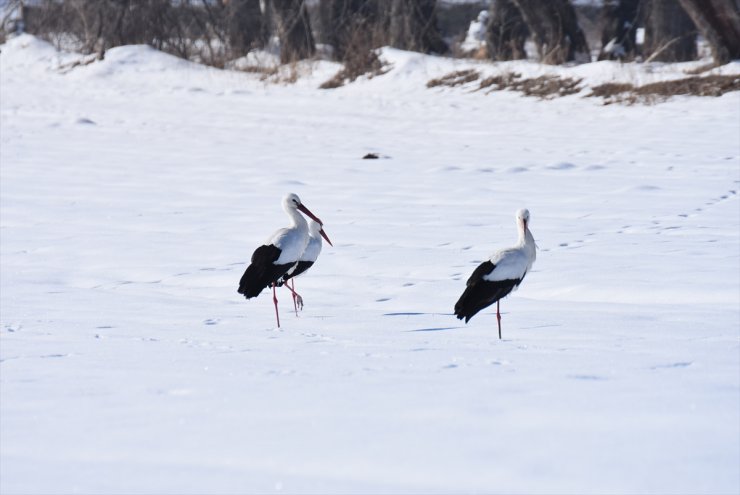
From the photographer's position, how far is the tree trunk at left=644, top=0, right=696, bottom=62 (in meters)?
22.2

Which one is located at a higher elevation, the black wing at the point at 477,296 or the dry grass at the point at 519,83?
the black wing at the point at 477,296

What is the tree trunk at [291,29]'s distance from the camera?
26578mm

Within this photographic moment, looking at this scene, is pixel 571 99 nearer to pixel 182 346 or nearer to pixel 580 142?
pixel 580 142

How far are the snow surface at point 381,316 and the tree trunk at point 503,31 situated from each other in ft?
23.5

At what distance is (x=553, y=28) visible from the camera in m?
23.0

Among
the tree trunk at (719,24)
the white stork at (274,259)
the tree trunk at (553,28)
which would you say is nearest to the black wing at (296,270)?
the white stork at (274,259)

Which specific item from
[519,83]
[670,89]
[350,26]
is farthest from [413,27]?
[670,89]

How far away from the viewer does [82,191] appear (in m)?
12.9

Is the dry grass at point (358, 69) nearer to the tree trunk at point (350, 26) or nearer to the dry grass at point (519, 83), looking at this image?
the tree trunk at point (350, 26)

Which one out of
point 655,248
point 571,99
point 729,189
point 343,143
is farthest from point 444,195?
point 571,99

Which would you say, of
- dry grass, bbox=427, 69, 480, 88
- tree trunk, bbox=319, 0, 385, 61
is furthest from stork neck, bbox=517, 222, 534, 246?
tree trunk, bbox=319, 0, 385, 61

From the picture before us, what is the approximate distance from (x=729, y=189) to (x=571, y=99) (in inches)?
341

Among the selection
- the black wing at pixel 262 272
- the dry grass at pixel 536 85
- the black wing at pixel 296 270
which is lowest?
the dry grass at pixel 536 85

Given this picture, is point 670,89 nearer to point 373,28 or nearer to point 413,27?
point 413,27
